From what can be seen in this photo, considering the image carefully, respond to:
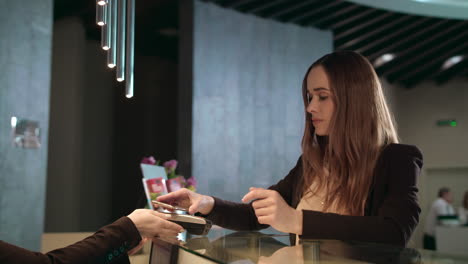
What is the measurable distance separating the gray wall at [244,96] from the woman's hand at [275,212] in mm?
6211

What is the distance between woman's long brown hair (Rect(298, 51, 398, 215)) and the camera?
148 cm

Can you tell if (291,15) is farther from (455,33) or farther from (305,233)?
(305,233)

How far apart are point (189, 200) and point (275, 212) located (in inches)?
18.6

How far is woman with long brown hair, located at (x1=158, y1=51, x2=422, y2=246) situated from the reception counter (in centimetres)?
13

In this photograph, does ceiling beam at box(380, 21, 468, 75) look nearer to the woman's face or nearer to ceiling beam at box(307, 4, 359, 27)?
ceiling beam at box(307, 4, 359, 27)

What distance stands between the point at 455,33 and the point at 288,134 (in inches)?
137

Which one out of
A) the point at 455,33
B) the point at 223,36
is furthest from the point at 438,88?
the point at 223,36

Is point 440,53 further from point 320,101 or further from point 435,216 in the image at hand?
point 320,101

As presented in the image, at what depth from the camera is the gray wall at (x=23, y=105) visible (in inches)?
207

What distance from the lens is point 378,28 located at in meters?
8.54

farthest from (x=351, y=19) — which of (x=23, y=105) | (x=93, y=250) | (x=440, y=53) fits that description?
(x=93, y=250)

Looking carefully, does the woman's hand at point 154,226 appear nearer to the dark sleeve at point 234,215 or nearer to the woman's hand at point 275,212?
the woman's hand at point 275,212

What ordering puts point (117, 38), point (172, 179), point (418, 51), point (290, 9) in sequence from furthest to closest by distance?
1. point (418, 51)
2. point (290, 9)
3. point (172, 179)
4. point (117, 38)

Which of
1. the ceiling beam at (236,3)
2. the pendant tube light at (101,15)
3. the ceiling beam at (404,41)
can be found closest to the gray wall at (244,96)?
the ceiling beam at (236,3)
